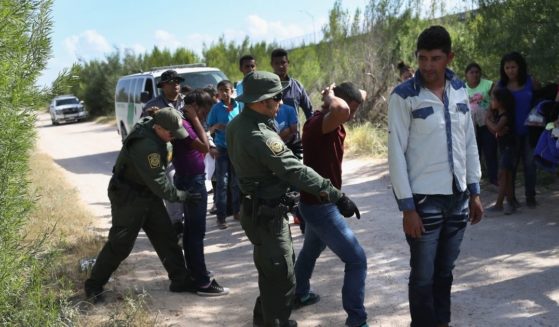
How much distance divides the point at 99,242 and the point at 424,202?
170 inches

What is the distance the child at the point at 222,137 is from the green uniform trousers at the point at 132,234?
2.26m

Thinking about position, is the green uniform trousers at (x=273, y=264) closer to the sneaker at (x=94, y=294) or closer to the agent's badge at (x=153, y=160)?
the agent's badge at (x=153, y=160)

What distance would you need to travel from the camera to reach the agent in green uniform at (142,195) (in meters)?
4.53

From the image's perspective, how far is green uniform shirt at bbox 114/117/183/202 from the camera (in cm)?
450

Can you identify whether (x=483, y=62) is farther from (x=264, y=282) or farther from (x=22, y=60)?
(x=22, y=60)

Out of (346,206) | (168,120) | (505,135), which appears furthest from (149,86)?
(346,206)

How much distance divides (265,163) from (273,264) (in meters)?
0.66

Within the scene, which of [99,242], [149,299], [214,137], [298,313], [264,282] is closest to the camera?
[264,282]

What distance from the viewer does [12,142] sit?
3.46 meters

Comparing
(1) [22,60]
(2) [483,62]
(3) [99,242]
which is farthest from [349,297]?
(2) [483,62]

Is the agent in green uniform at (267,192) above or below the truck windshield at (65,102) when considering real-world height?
below

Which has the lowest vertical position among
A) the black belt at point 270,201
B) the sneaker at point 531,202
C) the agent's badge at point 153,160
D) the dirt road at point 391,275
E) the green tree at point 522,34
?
the dirt road at point 391,275

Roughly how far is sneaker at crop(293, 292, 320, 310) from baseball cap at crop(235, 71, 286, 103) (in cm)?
174

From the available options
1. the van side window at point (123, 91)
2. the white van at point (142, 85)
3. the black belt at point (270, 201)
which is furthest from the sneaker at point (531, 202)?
the van side window at point (123, 91)
